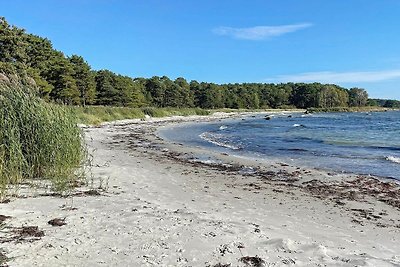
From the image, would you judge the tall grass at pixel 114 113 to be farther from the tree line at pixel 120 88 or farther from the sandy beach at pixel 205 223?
the sandy beach at pixel 205 223

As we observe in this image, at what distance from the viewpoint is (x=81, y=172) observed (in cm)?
993

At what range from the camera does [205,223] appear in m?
6.29

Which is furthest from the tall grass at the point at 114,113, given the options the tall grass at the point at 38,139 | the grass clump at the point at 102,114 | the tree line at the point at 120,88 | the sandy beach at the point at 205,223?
the sandy beach at the point at 205,223

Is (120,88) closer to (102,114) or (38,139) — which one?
(102,114)

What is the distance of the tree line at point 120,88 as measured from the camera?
42781 mm

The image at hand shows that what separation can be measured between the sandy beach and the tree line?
163 inches

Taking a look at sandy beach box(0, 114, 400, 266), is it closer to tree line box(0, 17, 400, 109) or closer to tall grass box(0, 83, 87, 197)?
tall grass box(0, 83, 87, 197)

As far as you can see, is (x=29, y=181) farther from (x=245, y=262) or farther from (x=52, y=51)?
(x=52, y=51)

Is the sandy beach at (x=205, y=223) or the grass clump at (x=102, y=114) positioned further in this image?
the grass clump at (x=102, y=114)

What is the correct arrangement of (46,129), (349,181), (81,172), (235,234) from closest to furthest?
(235,234)
(46,129)
(81,172)
(349,181)

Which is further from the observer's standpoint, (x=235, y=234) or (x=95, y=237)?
(x=235, y=234)

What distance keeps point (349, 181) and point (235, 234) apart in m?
7.33

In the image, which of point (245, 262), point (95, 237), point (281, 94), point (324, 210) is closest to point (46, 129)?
point (95, 237)

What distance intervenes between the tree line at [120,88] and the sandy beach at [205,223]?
4.14 m
